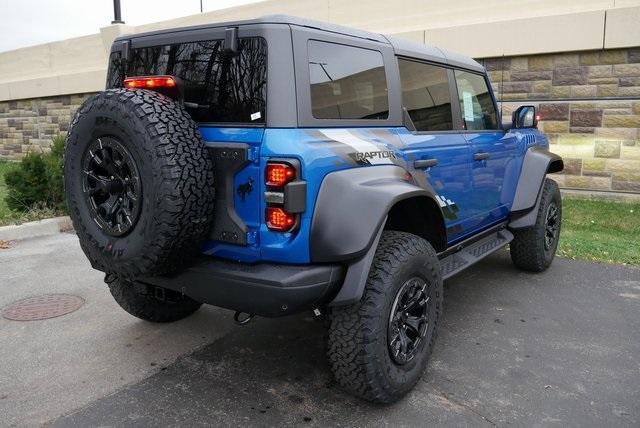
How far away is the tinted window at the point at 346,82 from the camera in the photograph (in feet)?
8.46

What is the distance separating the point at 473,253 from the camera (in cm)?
396

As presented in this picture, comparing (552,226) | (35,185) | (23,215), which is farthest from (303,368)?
(35,185)

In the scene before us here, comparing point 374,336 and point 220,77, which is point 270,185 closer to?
point 220,77

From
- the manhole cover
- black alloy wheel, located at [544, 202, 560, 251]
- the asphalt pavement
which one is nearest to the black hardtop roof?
black alloy wheel, located at [544, 202, 560, 251]

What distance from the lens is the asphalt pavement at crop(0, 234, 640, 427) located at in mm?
2637

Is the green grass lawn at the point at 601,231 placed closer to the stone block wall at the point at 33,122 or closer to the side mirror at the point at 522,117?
the side mirror at the point at 522,117

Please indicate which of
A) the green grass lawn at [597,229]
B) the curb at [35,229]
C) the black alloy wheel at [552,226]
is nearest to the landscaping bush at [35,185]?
the green grass lawn at [597,229]

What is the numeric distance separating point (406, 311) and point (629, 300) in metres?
2.53

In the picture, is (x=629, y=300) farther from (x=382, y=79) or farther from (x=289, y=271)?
(x=289, y=271)

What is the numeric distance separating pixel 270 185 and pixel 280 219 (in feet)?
0.53

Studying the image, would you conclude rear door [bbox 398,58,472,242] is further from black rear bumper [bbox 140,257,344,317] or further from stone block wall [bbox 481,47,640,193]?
stone block wall [bbox 481,47,640,193]

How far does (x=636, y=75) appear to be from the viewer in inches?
284

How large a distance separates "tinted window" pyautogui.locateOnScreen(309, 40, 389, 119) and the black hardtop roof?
0.10 meters

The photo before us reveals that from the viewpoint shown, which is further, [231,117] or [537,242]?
[537,242]
